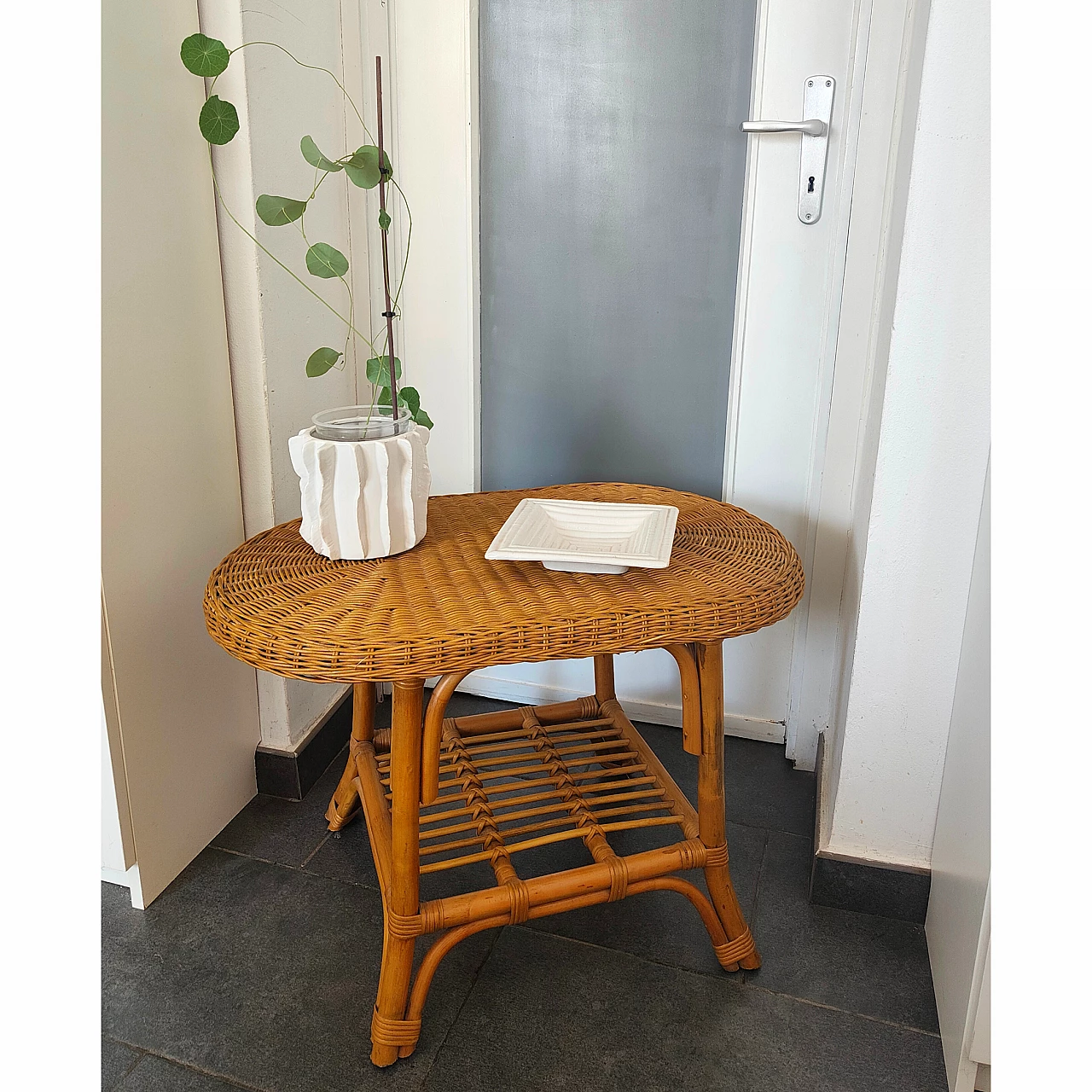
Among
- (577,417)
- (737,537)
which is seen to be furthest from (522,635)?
(577,417)

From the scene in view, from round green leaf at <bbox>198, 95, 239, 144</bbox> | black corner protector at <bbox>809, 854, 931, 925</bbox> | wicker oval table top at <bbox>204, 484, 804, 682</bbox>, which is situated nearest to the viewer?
wicker oval table top at <bbox>204, 484, 804, 682</bbox>

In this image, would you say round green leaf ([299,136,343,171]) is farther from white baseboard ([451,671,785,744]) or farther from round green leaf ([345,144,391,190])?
white baseboard ([451,671,785,744])

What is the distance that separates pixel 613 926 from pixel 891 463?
2.41 feet

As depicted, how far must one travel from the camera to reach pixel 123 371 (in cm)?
114

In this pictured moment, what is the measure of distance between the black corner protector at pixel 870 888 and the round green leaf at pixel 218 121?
4.13 ft

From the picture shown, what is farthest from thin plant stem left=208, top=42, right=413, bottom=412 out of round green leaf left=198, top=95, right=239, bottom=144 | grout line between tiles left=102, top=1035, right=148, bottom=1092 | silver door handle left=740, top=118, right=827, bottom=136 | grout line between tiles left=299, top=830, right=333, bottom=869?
grout line between tiles left=102, top=1035, right=148, bottom=1092


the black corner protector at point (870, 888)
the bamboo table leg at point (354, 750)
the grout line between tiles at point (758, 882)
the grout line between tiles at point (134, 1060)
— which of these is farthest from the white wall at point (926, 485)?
the grout line between tiles at point (134, 1060)

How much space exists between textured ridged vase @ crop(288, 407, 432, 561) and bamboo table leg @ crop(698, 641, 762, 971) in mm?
401

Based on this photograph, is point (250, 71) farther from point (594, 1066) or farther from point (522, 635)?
point (594, 1066)

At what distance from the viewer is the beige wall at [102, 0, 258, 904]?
1.11m

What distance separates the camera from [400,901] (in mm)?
1036

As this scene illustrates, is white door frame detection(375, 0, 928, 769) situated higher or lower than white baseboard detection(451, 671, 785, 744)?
higher

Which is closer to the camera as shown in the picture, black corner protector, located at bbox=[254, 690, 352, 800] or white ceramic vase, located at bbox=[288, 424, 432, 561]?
white ceramic vase, located at bbox=[288, 424, 432, 561]

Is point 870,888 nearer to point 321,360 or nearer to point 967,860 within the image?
point 967,860
